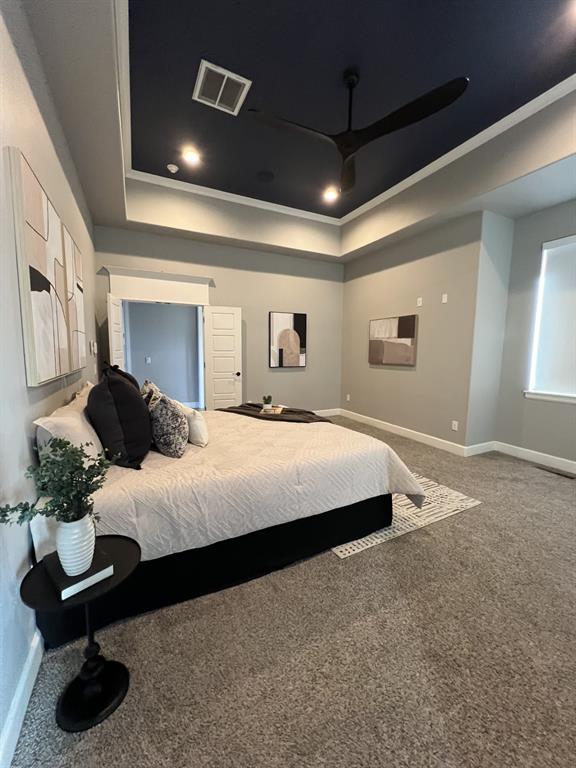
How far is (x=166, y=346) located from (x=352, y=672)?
21.9 ft

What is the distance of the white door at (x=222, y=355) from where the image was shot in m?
4.74

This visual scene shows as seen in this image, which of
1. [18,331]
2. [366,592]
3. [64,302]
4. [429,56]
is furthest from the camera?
[429,56]

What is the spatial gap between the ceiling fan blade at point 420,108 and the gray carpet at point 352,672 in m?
2.83

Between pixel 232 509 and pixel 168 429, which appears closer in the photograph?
pixel 232 509

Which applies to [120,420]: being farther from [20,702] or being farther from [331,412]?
[331,412]

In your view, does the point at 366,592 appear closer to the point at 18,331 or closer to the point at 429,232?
the point at 18,331

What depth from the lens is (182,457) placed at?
6.55 ft

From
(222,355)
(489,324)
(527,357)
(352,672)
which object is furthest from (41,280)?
(527,357)

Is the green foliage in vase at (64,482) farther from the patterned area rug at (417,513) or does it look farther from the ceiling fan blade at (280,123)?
the ceiling fan blade at (280,123)

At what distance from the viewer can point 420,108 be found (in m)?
2.06

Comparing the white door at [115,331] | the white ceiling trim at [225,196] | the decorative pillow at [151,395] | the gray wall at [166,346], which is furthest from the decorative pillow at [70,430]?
the gray wall at [166,346]

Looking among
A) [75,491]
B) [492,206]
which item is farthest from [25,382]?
[492,206]

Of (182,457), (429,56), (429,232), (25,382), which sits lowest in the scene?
(182,457)

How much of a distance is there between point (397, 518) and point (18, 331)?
8.60ft
